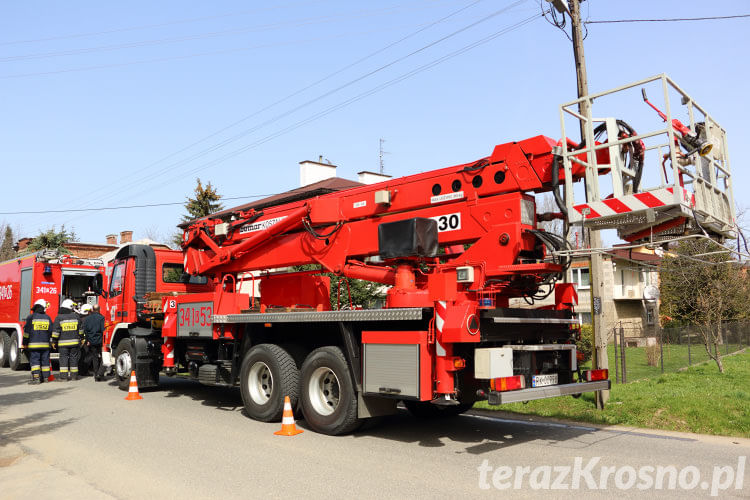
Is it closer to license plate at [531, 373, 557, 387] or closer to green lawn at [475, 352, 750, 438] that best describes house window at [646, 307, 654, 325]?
green lawn at [475, 352, 750, 438]

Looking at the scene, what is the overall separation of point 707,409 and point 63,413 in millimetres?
9779

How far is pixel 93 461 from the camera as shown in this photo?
261 inches

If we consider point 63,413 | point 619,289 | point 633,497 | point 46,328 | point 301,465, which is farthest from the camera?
point 619,289

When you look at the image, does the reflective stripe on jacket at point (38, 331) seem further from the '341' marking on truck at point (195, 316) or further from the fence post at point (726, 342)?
the fence post at point (726, 342)

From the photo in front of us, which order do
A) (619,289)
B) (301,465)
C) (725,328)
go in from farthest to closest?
(619,289)
(725,328)
(301,465)

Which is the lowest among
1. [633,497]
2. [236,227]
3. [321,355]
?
[633,497]

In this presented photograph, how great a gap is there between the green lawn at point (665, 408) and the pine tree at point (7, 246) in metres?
55.6

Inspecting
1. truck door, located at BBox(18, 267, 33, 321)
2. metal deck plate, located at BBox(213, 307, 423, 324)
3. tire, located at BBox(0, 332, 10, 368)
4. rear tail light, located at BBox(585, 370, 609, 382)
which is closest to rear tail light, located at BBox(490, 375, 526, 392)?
metal deck plate, located at BBox(213, 307, 423, 324)

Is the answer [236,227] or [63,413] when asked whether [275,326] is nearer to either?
[236,227]

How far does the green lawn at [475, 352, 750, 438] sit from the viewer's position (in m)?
8.71

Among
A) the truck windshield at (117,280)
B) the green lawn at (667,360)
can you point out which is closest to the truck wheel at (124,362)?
the truck windshield at (117,280)

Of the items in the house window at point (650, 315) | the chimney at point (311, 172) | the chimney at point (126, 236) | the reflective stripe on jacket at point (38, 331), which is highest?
the chimney at point (311, 172)

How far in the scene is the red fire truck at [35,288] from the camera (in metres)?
17.2

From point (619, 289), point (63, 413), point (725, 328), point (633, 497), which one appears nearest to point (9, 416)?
point (63, 413)
